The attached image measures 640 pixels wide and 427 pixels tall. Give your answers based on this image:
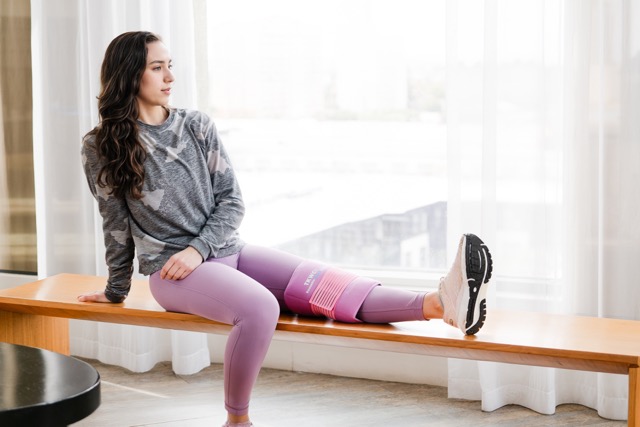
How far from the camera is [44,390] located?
112cm

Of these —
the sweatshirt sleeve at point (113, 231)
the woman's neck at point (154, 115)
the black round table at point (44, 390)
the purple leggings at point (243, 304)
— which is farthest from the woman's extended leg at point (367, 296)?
the black round table at point (44, 390)

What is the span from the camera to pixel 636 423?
188cm

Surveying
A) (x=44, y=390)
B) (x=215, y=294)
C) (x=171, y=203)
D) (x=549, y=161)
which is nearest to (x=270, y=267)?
(x=215, y=294)

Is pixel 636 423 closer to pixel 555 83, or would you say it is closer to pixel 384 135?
pixel 555 83

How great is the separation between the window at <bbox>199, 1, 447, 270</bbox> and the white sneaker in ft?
2.92

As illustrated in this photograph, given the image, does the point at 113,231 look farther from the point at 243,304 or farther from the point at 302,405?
the point at 302,405

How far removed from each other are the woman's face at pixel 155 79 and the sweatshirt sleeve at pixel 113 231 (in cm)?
20

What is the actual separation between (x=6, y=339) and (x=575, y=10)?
1957 mm

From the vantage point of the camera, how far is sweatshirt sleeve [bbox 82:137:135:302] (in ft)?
7.69

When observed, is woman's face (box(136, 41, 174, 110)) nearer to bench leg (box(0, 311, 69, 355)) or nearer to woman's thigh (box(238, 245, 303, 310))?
woman's thigh (box(238, 245, 303, 310))

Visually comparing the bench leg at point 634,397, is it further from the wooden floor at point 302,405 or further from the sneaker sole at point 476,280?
the wooden floor at point 302,405

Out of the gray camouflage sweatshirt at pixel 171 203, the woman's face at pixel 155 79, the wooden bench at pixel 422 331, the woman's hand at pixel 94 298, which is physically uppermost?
the woman's face at pixel 155 79

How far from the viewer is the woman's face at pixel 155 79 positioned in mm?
2344

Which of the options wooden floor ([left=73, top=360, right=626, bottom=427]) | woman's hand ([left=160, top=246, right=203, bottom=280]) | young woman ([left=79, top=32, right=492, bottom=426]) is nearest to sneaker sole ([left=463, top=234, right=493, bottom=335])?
young woman ([left=79, top=32, right=492, bottom=426])
